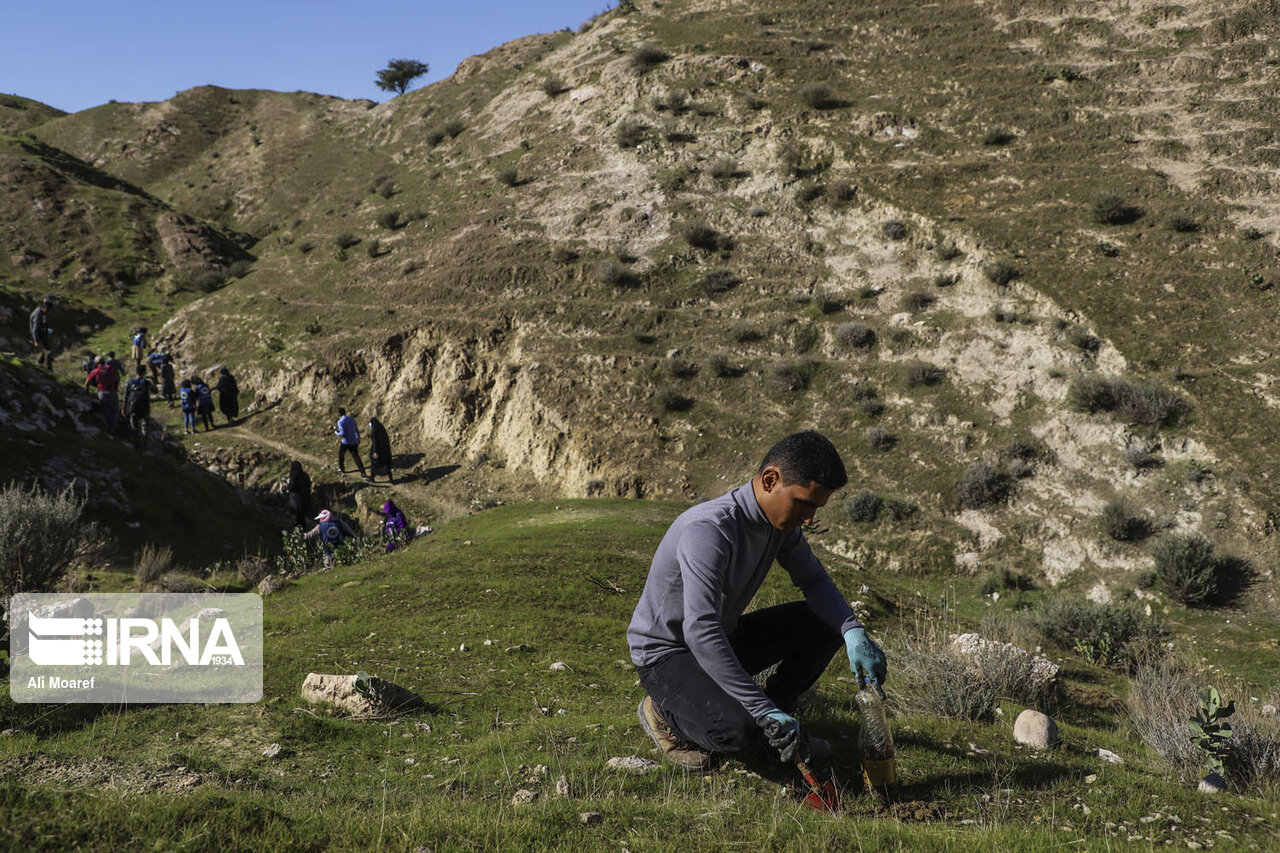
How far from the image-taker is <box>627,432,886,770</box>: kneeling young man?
4602 millimetres

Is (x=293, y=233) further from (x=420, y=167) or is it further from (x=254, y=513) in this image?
(x=254, y=513)

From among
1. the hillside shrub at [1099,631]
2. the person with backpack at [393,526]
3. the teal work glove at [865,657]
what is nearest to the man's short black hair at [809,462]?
the teal work glove at [865,657]

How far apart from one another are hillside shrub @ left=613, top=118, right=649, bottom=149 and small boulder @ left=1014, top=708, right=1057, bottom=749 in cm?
4069

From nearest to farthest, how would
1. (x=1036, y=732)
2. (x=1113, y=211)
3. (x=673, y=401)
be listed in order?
(x=1036, y=732) < (x=673, y=401) < (x=1113, y=211)

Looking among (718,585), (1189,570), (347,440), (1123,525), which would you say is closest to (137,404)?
(347,440)

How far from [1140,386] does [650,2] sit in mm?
50212

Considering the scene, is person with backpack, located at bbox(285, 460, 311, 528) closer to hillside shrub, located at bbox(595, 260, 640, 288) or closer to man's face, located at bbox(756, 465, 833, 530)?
hillside shrub, located at bbox(595, 260, 640, 288)

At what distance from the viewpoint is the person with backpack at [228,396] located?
33438 millimetres

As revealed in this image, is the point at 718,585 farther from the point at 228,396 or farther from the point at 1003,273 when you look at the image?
the point at 228,396

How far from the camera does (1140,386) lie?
2344 centimetres

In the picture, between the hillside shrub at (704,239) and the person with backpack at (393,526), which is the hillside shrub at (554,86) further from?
the person with backpack at (393,526)

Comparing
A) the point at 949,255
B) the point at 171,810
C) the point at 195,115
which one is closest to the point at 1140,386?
the point at 949,255

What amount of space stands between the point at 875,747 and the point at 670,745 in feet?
4.76

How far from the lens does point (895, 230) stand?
109 feet
